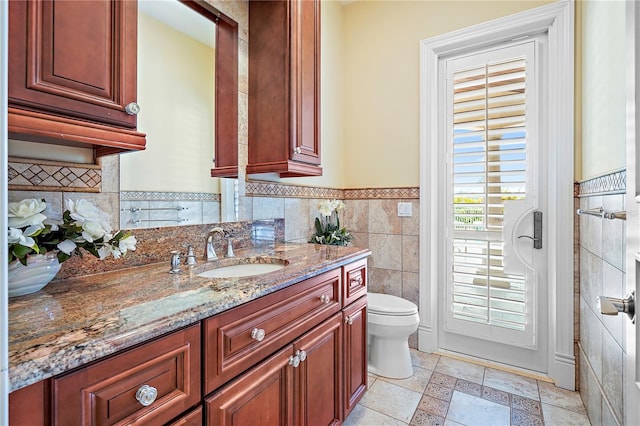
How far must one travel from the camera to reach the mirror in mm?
1312

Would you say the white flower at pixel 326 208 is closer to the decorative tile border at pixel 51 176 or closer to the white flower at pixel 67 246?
the decorative tile border at pixel 51 176

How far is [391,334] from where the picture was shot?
78.4 inches

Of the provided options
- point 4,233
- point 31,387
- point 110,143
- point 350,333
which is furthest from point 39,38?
point 350,333

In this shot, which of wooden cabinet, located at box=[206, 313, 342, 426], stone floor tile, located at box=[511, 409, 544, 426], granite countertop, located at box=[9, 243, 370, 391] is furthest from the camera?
stone floor tile, located at box=[511, 409, 544, 426]

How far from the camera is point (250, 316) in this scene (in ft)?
3.18

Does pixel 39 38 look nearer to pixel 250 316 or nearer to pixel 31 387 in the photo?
pixel 31 387

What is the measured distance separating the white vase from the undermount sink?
0.57 metres

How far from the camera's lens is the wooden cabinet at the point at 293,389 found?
2.99 feet

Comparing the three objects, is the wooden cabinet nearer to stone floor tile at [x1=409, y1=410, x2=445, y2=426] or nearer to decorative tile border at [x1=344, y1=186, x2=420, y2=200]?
stone floor tile at [x1=409, y1=410, x2=445, y2=426]

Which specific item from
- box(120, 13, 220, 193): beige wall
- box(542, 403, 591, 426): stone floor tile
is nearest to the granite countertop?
box(120, 13, 220, 193): beige wall

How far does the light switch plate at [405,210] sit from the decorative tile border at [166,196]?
1.41 meters

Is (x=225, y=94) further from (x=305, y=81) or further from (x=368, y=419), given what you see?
(x=368, y=419)

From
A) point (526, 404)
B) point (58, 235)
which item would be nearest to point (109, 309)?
point (58, 235)

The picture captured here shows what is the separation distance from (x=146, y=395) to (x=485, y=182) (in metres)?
2.23
